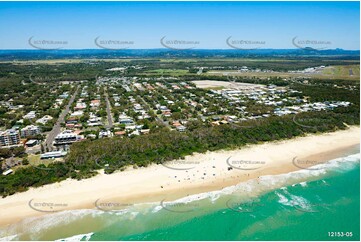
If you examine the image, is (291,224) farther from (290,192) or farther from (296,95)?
(296,95)

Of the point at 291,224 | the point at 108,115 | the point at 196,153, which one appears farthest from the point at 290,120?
the point at 108,115

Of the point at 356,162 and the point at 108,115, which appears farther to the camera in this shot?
the point at 108,115

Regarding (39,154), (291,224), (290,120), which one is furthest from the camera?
(290,120)
